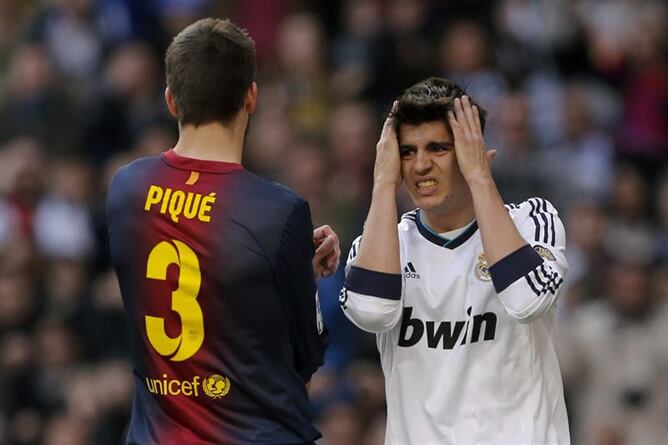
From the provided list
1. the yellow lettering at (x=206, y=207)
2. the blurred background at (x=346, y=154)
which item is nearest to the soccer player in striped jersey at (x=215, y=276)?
the yellow lettering at (x=206, y=207)

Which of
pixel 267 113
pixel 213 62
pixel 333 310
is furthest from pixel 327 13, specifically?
pixel 213 62

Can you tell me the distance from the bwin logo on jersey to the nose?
52cm

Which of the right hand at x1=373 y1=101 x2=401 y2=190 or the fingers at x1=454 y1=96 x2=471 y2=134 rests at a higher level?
the fingers at x1=454 y1=96 x2=471 y2=134

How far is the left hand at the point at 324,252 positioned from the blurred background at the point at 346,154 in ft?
14.3

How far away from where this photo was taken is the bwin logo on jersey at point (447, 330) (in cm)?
576

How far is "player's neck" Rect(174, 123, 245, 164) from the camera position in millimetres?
5590

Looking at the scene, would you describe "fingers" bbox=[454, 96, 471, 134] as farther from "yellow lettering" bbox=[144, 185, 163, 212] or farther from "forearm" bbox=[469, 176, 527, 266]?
"yellow lettering" bbox=[144, 185, 163, 212]

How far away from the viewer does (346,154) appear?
11992 millimetres

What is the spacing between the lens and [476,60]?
12000 millimetres

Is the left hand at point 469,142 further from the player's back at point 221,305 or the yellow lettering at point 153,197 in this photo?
the yellow lettering at point 153,197

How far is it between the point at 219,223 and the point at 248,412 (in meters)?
0.67

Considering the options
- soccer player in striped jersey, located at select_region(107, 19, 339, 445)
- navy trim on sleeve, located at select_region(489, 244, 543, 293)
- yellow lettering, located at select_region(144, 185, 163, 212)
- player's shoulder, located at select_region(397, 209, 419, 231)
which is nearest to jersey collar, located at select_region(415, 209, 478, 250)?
player's shoulder, located at select_region(397, 209, 419, 231)

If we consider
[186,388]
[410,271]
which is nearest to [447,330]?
[410,271]

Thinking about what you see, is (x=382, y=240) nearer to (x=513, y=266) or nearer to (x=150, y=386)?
(x=513, y=266)
